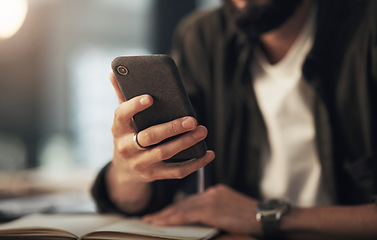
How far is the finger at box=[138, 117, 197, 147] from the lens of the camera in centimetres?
58

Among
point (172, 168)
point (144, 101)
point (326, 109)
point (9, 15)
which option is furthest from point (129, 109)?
point (9, 15)

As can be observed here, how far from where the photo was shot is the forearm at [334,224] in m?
0.73

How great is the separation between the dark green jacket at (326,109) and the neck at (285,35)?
6 cm

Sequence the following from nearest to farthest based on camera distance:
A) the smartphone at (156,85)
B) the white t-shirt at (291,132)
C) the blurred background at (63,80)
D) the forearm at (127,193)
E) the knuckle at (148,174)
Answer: the smartphone at (156,85) → the knuckle at (148,174) → the forearm at (127,193) → the white t-shirt at (291,132) → the blurred background at (63,80)

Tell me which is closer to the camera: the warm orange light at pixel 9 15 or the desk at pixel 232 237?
the desk at pixel 232 237

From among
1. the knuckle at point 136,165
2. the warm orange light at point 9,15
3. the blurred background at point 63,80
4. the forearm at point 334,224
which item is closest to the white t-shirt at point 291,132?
the forearm at point 334,224

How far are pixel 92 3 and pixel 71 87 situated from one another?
1.05 m

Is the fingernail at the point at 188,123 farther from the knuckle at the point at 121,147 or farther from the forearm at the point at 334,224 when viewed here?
the forearm at the point at 334,224

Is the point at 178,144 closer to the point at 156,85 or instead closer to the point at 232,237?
the point at 156,85

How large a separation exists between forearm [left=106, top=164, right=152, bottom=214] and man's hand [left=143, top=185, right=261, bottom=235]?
79 millimetres

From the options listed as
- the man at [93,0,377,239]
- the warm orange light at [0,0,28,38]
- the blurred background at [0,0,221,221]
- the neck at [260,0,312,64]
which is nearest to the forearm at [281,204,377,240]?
the man at [93,0,377,239]

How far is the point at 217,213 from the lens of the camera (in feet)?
2.50

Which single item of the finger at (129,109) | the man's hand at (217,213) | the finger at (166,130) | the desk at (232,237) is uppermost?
the finger at (129,109)

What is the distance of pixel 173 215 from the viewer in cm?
78
